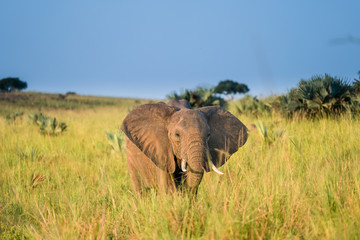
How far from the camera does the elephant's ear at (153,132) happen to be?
11.4ft

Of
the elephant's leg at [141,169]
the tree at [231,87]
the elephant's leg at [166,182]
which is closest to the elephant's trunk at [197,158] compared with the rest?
the elephant's leg at [166,182]

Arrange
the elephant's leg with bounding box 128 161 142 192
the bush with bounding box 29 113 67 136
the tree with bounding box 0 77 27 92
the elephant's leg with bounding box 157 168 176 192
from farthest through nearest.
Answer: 1. the tree with bounding box 0 77 27 92
2. the bush with bounding box 29 113 67 136
3. the elephant's leg with bounding box 128 161 142 192
4. the elephant's leg with bounding box 157 168 176 192

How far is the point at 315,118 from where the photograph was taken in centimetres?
962

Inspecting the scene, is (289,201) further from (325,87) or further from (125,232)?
(325,87)

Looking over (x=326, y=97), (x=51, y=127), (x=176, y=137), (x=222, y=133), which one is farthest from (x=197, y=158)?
(x=51, y=127)

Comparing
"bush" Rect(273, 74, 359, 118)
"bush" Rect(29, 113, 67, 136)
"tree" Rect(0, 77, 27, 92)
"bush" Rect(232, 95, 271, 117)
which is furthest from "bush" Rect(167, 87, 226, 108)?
"tree" Rect(0, 77, 27, 92)

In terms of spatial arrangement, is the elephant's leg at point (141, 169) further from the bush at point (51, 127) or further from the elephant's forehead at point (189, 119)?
the bush at point (51, 127)

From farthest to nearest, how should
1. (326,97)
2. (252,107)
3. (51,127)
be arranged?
1. (252,107)
2. (51,127)
3. (326,97)

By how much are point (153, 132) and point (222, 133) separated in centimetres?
77

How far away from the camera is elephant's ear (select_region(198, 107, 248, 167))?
11.6 feet

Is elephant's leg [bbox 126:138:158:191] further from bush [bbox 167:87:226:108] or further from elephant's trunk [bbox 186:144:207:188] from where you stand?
bush [bbox 167:87:226:108]

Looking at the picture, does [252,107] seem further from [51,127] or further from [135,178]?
[135,178]

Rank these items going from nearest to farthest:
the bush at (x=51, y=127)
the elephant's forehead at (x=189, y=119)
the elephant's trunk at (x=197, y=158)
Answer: the elephant's trunk at (x=197, y=158) < the elephant's forehead at (x=189, y=119) < the bush at (x=51, y=127)

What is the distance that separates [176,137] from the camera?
10.8 feet
